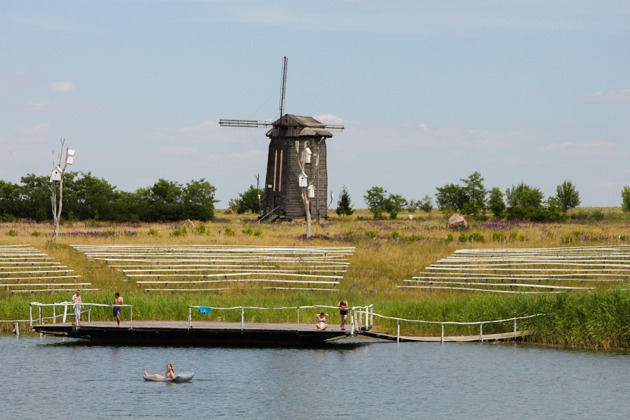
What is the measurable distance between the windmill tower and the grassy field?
25.1 feet

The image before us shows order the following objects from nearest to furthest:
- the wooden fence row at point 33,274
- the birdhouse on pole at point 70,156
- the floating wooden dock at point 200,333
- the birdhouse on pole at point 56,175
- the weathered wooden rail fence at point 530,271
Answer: the floating wooden dock at point 200,333 < the weathered wooden rail fence at point 530,271 < the wooden fence row at point 33,274 < the birdhouse on pole at point 56,175 < the birdhouse on pole at point 70,156

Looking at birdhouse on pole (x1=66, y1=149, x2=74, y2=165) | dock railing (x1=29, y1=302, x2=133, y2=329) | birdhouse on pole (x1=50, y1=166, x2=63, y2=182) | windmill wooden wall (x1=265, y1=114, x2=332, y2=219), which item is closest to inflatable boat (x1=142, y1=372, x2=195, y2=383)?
dock railing (x1=29, y1=302, x2=133, y2=329)

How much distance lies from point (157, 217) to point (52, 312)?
74113mm

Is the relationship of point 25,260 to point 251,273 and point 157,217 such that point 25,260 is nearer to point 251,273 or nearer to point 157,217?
point 251,273

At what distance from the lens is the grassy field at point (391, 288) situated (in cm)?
4462

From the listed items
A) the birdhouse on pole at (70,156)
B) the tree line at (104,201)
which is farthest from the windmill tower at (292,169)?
the birdhouse on pole at (70,156)

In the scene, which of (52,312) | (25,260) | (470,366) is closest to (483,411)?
(470,366)

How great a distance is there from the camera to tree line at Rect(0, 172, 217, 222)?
12300cm

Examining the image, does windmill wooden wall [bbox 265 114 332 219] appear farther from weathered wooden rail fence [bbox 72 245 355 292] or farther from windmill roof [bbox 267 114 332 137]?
weathered wooden rail fence [bbox 72 245 355 292]

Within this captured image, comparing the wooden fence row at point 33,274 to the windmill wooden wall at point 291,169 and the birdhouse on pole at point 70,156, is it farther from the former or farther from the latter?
the windmill wooden wall at point 291,169

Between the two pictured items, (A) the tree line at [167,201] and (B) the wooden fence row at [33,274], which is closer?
(B) the wooden fence row at [33,274]

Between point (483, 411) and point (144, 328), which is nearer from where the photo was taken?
point (483, 411)

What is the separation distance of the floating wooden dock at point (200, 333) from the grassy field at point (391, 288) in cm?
292

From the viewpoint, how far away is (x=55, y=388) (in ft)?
119
